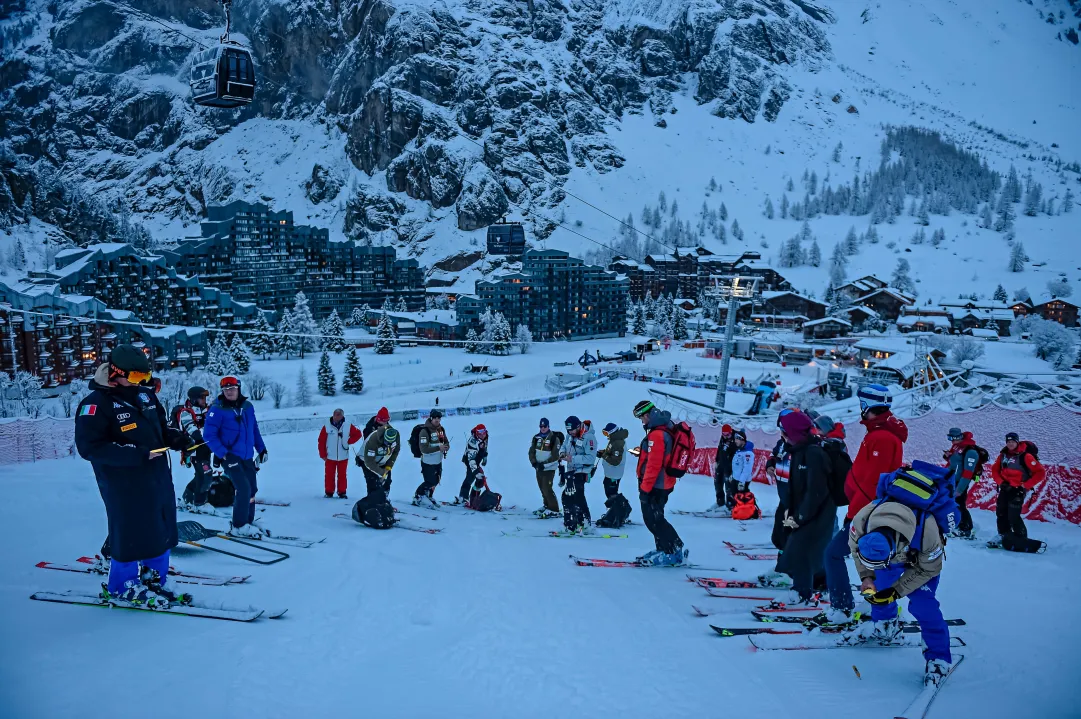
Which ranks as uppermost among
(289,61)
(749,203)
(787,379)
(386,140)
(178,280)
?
(289,61)

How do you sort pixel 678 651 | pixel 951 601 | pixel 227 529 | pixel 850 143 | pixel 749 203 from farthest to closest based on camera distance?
1. pixel 850 143
2. pixel 749 203
3. pixel 227 529
4. pixel 951 601
5. pixel 678 651

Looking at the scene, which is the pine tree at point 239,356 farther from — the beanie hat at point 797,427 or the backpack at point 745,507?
the beanie hat at point 797,427

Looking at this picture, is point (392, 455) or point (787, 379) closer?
point (392, 455)

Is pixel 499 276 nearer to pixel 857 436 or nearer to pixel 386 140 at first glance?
pixel 857 436

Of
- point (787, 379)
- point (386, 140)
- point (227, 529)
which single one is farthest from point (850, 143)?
point (227, 529)

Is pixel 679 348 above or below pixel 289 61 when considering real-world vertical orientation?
below

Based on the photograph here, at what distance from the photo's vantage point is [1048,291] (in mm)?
89000

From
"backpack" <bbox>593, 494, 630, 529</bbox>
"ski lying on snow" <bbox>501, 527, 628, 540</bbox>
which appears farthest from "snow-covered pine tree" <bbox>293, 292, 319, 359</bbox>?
"ski lying on snow" <bbox>501, 527, 628, 540</bbox>

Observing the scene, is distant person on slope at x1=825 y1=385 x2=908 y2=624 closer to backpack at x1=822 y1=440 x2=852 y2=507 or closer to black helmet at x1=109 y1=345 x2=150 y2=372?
backpack at x1=822 y1=440 x2=852 y2=507

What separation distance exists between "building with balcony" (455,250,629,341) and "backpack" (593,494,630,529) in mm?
64368

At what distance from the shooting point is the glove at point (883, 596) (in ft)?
12.2

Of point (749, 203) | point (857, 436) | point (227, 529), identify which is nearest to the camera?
point (227, 529)

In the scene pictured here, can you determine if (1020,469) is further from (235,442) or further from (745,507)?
(235,442)

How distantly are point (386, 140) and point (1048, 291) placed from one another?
134m
